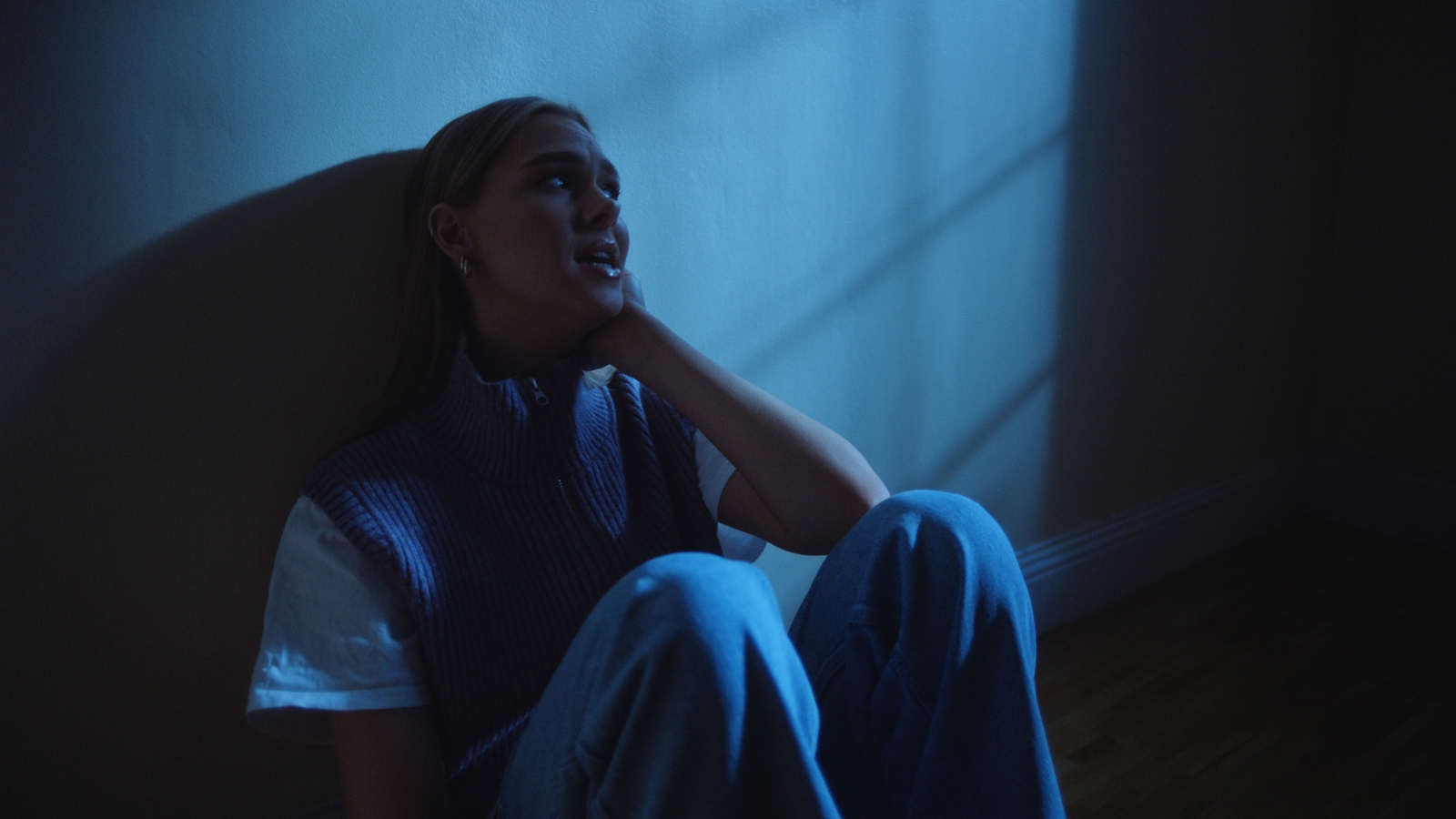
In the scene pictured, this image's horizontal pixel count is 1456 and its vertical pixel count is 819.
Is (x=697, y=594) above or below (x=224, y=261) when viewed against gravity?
below

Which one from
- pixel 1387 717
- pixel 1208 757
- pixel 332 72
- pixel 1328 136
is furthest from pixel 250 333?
pixel 1328 136

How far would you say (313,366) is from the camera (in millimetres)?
1075

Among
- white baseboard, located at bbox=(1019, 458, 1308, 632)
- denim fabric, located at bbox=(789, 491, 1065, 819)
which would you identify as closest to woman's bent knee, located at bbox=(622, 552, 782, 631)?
denim fabric, located at bbox=(789, 491, 1065, 819)

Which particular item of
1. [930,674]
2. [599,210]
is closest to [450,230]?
[599,210]

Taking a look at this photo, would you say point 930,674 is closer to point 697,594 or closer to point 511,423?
point 697,594

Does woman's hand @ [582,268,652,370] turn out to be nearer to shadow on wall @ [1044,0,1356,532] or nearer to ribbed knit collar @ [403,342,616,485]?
ribbed knit collar @ [403,342,616,485]

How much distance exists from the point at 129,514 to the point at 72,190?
0.36 m

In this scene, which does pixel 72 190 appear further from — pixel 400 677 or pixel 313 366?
pixel 400 677

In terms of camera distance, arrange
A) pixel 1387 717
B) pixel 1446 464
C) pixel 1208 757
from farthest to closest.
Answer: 1. pixel 1446 464
2. pixel 1387 717
3. pixel 1208 757

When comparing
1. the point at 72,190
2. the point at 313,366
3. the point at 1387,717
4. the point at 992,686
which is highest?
the point at 72,190

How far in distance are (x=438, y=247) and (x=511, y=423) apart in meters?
0.24

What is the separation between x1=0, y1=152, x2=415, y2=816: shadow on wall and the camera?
943mm

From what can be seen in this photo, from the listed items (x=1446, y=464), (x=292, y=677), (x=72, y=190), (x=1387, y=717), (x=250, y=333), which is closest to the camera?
(x=292, y=677)

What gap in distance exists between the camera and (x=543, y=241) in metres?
0.99
